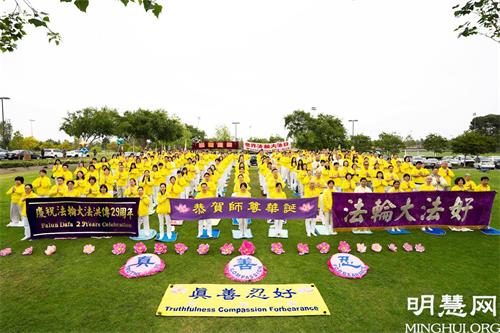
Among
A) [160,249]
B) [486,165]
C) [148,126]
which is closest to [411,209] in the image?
[160,249]

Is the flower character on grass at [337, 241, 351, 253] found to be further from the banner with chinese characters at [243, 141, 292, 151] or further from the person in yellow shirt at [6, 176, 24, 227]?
the banner with chinese characters at [243, 141, 292, 151]

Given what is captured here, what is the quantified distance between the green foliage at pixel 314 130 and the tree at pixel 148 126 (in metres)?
18.0

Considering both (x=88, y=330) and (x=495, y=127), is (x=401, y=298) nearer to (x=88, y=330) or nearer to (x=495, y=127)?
(x=88, y=330)

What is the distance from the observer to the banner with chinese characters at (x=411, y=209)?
867 cm

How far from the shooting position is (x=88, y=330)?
4668 millimetres

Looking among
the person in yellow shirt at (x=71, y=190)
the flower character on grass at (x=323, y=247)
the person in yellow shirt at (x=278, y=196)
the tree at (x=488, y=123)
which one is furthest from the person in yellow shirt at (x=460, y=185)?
the tree at (x=488, y=123)

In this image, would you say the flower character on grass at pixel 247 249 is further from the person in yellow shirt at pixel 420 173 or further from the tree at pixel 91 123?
the tree at pixel 91 123

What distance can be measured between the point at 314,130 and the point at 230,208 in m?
35.5

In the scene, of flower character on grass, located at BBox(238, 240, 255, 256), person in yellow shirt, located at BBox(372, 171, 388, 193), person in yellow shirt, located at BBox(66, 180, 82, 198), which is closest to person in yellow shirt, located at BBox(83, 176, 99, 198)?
person in yellow shirt, located at BBox(66, 180, 82, 198)

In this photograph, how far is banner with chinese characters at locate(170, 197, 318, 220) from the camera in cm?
821

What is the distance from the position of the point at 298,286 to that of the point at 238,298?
1326 mm

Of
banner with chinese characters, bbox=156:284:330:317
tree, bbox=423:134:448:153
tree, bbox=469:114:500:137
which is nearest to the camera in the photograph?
banner with chinese characters, bbox=156:284:330:317

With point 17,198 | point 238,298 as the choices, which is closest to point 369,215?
point 238,298

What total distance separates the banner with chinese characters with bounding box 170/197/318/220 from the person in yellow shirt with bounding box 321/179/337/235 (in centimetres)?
117
